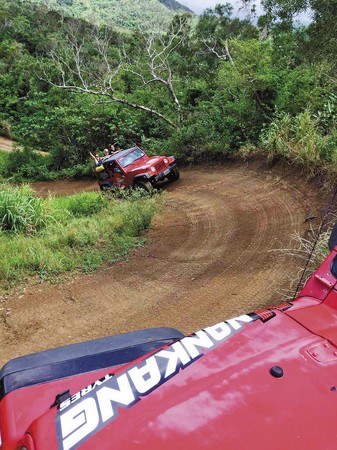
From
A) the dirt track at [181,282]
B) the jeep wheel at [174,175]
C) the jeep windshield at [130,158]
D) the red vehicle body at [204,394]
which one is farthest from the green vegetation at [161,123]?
the red vehicle body at [204,394]

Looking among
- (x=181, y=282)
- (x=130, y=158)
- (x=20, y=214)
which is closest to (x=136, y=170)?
(x=130, y=158)

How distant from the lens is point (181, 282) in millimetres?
6750

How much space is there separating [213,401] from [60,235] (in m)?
7.70

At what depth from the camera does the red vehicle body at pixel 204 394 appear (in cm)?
152

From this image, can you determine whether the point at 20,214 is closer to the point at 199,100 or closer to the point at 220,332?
the point at 220,332

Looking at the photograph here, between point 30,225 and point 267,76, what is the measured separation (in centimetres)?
1032

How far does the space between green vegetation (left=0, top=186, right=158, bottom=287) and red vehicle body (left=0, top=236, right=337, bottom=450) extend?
17.3 feet

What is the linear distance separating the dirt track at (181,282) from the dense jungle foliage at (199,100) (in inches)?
96.1

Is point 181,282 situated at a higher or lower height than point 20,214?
higher

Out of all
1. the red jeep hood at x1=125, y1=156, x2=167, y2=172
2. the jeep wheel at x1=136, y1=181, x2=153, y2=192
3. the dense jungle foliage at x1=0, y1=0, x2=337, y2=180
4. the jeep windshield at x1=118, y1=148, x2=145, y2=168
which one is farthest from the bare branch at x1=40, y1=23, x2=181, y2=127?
the jeep wheel at x1=136, y1=181, x2=153, y2=192

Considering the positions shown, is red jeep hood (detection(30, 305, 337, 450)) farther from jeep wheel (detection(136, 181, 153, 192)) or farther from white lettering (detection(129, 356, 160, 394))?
jeep wheel (detection(136, 181, 153, 192))

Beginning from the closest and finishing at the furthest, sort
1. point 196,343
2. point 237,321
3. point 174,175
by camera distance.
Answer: point 196,343, point 237,321, point 174,175

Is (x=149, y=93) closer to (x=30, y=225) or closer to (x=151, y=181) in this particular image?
(x=151, y=181)

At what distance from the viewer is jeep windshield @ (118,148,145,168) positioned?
14258 mm
